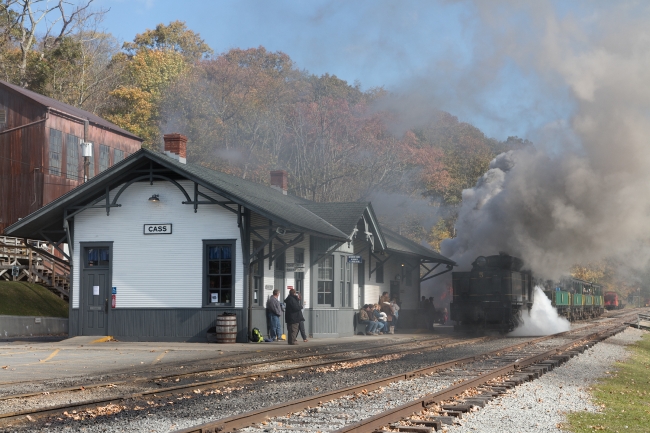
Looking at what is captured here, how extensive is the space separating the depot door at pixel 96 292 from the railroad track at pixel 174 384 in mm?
8443

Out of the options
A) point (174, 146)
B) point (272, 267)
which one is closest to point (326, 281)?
point (272, 267)

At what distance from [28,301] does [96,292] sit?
276 inches

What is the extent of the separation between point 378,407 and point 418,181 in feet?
154

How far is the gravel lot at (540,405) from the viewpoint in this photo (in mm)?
9188

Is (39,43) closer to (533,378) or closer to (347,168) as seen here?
(347,168)

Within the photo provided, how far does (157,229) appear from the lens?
977 inches

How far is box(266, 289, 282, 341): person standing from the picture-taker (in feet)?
79.0

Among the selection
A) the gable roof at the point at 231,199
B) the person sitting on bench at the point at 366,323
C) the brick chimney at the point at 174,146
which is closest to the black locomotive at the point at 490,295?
the person sitting on bench at the point at 366,323

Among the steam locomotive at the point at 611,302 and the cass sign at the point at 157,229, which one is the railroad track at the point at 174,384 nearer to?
the cass sign at the point at 157,229

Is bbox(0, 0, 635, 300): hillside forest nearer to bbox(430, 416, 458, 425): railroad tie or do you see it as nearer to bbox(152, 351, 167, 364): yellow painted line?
bbox(152, 351, 167, 364): yellow painted line

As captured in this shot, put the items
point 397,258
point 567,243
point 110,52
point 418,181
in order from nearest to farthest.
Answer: point 567,243 < point 397,258 < point 418,181 < point 110,52

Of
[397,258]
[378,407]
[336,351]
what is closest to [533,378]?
[378,407]

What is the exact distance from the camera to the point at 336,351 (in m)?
21.1

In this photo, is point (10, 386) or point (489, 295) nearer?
point (10, 386)
